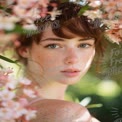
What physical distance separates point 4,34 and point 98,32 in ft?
2.36

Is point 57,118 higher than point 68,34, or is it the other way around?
point 68,34

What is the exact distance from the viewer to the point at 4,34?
742 millimetres

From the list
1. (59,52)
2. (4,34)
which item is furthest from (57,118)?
(4,34)

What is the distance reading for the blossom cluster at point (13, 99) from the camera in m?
1.14

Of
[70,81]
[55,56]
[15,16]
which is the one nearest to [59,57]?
[55,56]

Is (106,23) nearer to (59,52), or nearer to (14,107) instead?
(59,52)

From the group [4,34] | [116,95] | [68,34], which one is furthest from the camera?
[116,95]

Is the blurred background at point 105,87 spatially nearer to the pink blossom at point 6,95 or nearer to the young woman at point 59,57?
the young woman at point 59,57

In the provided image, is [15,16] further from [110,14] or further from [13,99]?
[110,14]

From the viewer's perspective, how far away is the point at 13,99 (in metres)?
1.18

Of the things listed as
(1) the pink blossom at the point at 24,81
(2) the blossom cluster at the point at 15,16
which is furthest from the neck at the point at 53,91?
(2) the blossom cluster at the point at 15,16

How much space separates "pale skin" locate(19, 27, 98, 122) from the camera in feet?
4.48

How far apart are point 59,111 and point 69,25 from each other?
35 centimetres

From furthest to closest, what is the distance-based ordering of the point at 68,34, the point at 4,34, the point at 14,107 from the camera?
the point at 68,34 < the point at 14,107 < the point at 4,34
